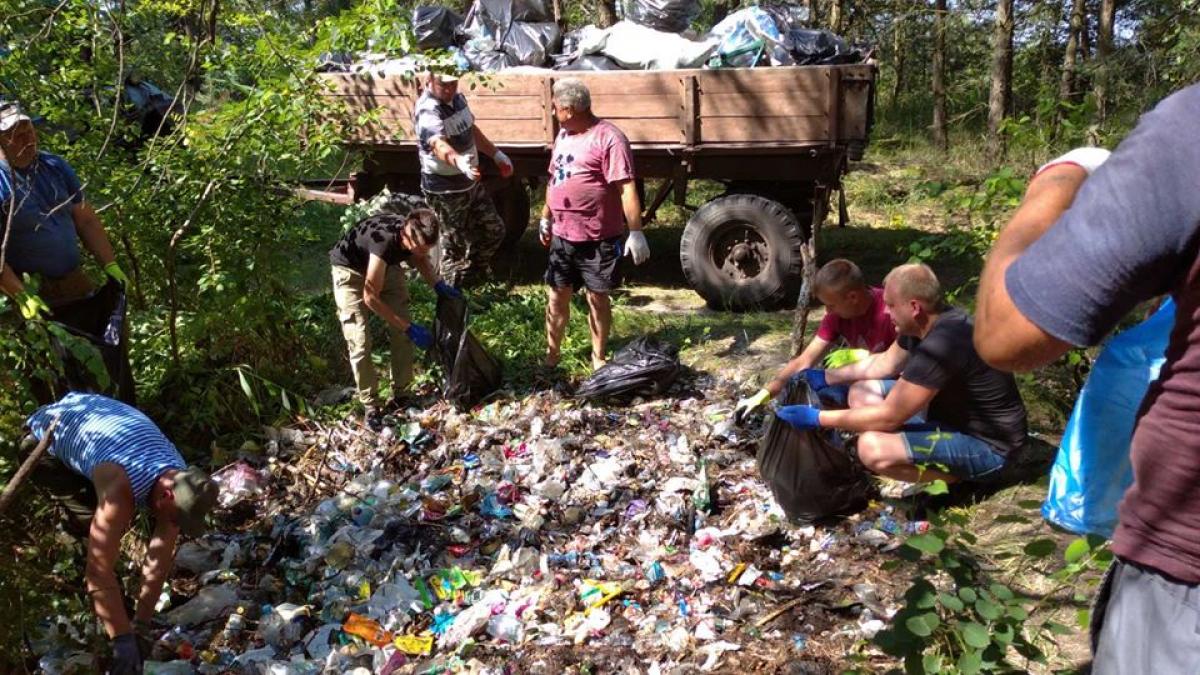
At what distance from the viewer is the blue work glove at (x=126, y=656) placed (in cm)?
304

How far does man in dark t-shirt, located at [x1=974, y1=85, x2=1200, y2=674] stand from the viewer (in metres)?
1.07

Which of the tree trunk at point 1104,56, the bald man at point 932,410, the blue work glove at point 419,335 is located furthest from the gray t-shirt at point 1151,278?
the tree trunk at point 1104,56

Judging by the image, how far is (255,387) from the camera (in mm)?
5172

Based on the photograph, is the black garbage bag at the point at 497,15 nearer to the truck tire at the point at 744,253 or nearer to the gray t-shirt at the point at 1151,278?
the truck tire at the point at 744,253

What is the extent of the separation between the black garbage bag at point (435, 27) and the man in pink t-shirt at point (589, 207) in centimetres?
213

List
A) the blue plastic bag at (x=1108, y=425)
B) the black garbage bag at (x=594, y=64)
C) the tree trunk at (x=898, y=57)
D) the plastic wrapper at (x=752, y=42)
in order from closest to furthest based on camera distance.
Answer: the blue plastic bag at (x=1108, y=425) → the plastic wrapper at (x=752, y=42) → the black garbage bag at (x=594, y=64) → the tree trunk at (x=898, y=57)

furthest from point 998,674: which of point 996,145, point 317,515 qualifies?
point 996,145

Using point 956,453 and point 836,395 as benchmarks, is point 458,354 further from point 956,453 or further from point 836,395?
point 956,453

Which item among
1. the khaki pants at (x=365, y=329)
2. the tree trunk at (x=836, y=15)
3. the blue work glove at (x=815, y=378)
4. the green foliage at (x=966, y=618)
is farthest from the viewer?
the tree trunk at (x=836, y=15)

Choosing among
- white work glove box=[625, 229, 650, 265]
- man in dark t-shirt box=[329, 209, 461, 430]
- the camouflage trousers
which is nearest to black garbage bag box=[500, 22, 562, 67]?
the camouflage trousers

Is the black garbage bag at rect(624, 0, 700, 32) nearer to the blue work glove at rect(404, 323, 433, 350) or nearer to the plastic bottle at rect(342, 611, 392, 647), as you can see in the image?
the blue work glove at rect(404, 323, 433, 350)

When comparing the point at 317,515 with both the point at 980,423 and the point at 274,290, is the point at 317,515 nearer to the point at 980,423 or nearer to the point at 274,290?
the point at 274,290

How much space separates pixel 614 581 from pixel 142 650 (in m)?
1.72

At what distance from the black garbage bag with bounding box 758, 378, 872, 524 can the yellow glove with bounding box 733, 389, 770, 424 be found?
47 centimetres
